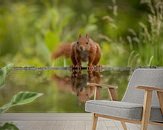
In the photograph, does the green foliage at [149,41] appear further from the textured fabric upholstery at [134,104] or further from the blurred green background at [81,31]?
the textured fabric upholstery at [134,104]

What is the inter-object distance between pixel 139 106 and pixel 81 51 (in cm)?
222

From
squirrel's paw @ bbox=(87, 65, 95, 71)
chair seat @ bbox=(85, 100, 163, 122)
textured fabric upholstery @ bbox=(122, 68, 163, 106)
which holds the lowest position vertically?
chair seat @ bbox=(85, 100, 163, 122)

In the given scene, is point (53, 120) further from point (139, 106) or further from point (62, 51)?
point (139, 106)

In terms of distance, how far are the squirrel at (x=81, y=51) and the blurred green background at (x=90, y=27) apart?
0.07 metres

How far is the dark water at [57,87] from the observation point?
5.02 metres

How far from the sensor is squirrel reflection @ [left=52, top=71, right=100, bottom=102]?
5.05m

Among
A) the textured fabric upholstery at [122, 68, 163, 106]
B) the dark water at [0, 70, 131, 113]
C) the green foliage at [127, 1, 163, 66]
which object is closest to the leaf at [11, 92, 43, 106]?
the textured fabric upholstery at [122, 68, 163, 106]

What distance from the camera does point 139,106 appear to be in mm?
3012

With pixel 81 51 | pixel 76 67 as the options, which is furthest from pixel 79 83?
pixel 81 51

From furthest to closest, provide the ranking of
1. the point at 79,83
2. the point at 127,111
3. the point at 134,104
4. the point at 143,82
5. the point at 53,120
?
the point at 79,83
the point at 53,120
the point at 143,82
the point at 134,104
the point at 127,111

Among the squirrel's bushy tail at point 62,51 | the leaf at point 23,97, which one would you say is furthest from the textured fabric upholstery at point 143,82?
the leaf at point 23,97

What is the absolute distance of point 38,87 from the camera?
5.04m

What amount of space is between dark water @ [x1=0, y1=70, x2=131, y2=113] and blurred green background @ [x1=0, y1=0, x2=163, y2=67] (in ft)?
0.59

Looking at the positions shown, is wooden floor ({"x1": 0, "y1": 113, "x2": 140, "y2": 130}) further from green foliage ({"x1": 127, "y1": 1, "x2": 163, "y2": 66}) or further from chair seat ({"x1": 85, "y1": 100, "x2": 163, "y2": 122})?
chair seat ({"x1": 85, "y1": 100, "x2": 163, "y2": 122})
